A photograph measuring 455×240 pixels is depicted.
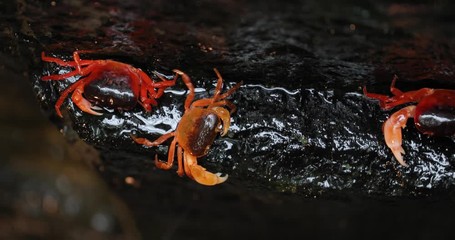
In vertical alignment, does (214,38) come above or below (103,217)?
above

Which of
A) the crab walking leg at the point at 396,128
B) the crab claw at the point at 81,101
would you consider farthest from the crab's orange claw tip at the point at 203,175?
the crab walking leg at the point at 396,128

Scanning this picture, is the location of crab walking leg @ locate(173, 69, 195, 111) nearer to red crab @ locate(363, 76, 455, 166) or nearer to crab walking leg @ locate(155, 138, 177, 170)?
crab walking leg @ locate(155, 138, 177, 170)

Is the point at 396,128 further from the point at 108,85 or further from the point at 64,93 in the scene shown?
the point at 64,93

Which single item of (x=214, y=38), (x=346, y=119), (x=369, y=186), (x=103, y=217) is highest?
(x=214, y=38)

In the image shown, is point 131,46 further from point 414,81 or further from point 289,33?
point 414,81

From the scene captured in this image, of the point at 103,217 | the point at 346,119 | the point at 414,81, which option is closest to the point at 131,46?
the point at 346,119

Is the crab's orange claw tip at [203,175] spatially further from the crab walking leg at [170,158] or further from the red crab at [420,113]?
the red crab at [420,113]
